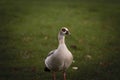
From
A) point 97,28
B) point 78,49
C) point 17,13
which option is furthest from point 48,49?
point 17,13

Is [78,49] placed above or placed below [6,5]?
below

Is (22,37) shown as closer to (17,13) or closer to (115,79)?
(17,13)

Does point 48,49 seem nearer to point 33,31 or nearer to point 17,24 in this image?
point 33,31

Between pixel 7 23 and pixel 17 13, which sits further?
pixel 17 13

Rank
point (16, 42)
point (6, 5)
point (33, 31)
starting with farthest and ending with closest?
point (6, 5)
point (33, 31)
point (16, 42)

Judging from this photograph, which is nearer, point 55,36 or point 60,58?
point 60,58

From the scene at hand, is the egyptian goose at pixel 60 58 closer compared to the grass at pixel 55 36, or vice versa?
the egyptian goose at pixel 60 58

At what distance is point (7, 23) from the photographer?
74.4ft

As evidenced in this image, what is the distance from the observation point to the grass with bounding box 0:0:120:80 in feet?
45.9

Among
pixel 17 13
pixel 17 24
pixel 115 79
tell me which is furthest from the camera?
pixel 17 13

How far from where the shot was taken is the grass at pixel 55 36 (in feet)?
45.9

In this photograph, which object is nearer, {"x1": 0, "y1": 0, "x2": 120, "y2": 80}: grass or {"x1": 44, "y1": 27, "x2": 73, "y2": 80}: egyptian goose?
{"x1": 44, "y1": 27, "x2": 73, "y2": 80}: egyptian goose

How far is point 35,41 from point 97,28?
3.90 meters

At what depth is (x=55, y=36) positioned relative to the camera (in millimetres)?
20094
